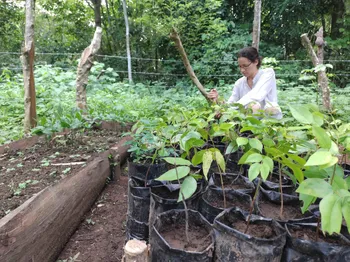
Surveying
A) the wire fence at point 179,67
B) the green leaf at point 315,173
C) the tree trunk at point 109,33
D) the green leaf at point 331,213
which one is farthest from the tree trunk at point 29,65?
the tree trunk at point 109,33

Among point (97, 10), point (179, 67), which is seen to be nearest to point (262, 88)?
point (179, 67)

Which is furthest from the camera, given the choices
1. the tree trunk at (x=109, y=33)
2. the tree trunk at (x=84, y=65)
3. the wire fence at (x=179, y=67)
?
the tree trunk at (x=109, y=33)

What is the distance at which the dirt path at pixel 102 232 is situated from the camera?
163 cm

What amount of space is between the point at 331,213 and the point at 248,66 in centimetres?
202

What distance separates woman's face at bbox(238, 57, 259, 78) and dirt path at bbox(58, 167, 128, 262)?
1.46 meters

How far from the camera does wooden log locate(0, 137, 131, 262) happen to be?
1180mm

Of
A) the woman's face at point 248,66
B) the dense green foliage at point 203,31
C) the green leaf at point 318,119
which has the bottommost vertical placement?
the green leaf at point 318,119

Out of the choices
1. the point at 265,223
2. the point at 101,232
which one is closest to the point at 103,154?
the point at 101,232

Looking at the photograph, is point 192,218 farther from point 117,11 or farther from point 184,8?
point 117,11

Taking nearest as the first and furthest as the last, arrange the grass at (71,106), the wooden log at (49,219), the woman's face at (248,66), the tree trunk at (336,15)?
the wooden log at (49,219) < the woman's face at (248,66) < the grass at (71,106) < the tree trunk at (336,15)

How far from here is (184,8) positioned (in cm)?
752

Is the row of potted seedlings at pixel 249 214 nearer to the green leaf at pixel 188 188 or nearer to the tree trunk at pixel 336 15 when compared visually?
the green leaf at pixel 188 188

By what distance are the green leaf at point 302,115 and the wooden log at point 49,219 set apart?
1.15 meters

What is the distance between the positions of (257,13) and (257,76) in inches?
105
